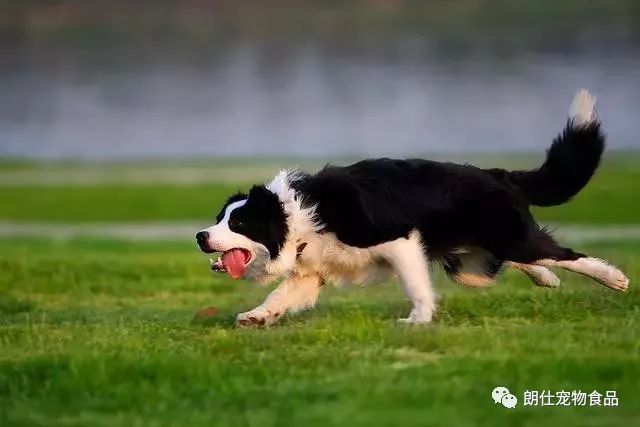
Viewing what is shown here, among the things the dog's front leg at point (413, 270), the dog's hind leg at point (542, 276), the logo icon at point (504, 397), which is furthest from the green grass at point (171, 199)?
the logo icon at point (504, 397)

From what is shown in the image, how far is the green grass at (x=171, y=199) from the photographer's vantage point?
1486 centimetres

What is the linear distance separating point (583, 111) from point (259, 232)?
2.10 metres

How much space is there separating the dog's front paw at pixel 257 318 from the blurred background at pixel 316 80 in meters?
9.86

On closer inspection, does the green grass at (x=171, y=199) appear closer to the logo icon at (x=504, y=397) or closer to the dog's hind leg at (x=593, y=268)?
the dog's hind leg at (x=593, y=268)

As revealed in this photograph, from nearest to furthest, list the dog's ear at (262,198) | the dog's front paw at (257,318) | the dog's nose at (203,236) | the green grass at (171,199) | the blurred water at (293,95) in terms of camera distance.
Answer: the dog's nose at (203,236) < the dog's ear at (262,198) < the dog's front paw at (257,318) < the green grass at (171,199) < the blurred water at (293,95)

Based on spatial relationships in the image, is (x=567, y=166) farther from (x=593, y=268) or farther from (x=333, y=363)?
(x=333, y=363)

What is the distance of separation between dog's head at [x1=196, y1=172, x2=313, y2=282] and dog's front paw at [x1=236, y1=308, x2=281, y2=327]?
0.31 m

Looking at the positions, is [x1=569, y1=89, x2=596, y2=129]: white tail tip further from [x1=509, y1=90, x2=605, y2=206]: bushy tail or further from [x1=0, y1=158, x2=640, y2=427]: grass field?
[x1=0, y1=158, x2=640, y2=427]: grass field

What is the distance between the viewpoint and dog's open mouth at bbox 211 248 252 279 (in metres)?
6.59

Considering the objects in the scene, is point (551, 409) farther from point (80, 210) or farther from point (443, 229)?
point (80, 210)

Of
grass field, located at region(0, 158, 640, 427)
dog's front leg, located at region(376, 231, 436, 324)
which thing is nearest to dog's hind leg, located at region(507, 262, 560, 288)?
grass field, located at region(0, 158, 640, 427)

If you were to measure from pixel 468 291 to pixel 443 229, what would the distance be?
63.6 inches

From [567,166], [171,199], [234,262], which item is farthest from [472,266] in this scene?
[171,199]

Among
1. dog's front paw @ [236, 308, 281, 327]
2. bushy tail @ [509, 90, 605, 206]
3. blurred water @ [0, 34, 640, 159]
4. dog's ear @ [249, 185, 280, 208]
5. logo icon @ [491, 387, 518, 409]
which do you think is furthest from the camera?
blurred water @ [0, 34, 640, 159]
